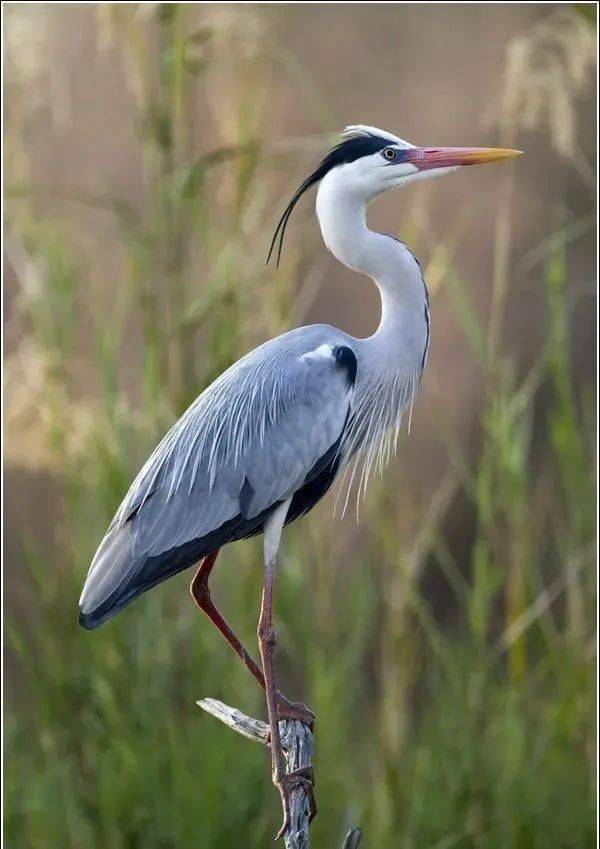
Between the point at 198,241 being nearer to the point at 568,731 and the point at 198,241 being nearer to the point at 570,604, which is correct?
the point at 570,604

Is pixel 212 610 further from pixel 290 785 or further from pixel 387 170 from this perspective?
pixel 387 170

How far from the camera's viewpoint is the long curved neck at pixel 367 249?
211 centimetres

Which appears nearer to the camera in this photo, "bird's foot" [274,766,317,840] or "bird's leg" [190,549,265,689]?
"bird's foot" [274,766,317,840]

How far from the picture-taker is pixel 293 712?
2145 millimetres

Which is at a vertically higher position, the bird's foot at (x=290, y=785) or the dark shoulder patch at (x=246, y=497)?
the dark shoulder patch at (x=246, y=497)

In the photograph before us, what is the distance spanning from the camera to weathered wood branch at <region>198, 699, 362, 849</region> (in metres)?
1.97

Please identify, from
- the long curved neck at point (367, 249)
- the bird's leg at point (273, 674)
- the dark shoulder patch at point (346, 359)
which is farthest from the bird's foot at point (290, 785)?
the long curved neck at point (367, 249)

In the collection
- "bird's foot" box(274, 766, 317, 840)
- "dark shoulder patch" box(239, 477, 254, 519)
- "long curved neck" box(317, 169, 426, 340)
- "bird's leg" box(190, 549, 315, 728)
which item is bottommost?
"bird's foot" box(274, 766, 317, 840)

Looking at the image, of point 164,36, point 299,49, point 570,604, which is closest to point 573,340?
point 299,49

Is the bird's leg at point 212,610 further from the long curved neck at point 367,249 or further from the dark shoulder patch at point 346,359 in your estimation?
the long curved neck at point 367,249

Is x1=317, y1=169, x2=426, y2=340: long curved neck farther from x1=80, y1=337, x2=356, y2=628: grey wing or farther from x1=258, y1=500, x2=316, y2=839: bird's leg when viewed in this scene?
x1=258, y1=500, x2=316, y2=839: bird's leg

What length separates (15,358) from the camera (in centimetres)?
281

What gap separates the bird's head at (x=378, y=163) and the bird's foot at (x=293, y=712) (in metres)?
0.72

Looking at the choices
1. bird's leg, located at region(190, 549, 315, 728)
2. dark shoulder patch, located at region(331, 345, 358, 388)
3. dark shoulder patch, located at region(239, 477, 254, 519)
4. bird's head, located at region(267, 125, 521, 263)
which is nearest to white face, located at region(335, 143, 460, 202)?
bird's head, located at region(267, 125, 521, 263)
